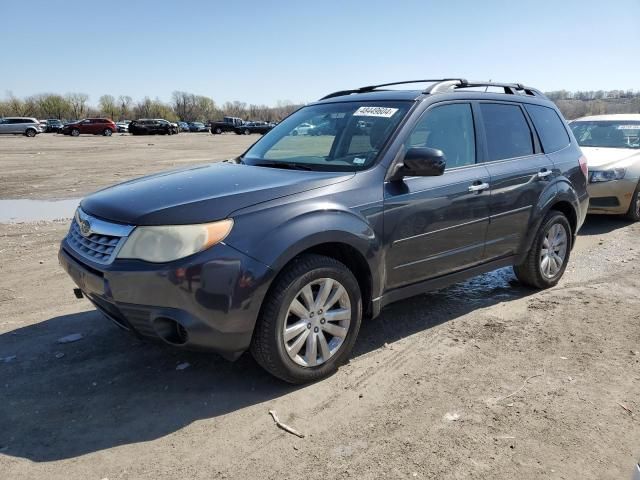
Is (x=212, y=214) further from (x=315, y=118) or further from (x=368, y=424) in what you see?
(x=315, y=118)

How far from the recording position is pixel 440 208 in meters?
4.00

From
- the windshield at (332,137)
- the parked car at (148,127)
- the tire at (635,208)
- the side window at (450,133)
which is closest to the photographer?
the windshield at (332,137)

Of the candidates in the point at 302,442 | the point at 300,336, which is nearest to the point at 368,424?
the point at 302,442

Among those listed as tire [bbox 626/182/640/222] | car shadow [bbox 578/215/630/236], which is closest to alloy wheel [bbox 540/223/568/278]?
car shadow [bbox 578/215/630/236]

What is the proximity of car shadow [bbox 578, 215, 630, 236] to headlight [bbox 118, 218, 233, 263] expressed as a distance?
6772 millimetres

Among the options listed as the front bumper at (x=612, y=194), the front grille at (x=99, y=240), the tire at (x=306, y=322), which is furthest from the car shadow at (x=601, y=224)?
the front grille at (x=99, y=240)

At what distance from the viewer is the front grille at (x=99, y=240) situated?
3.10 meters

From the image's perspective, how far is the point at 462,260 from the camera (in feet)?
14.3

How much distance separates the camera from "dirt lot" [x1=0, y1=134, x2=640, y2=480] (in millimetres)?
2709

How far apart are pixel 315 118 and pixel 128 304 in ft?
7.82

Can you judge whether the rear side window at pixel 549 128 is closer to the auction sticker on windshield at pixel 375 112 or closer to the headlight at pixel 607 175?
the auction sticker on windshield at pixel 375 112

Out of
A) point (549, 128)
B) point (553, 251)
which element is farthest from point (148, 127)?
point (553, 251)

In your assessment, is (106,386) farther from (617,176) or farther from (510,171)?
(617,176)

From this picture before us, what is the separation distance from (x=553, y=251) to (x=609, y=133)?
5.62m
